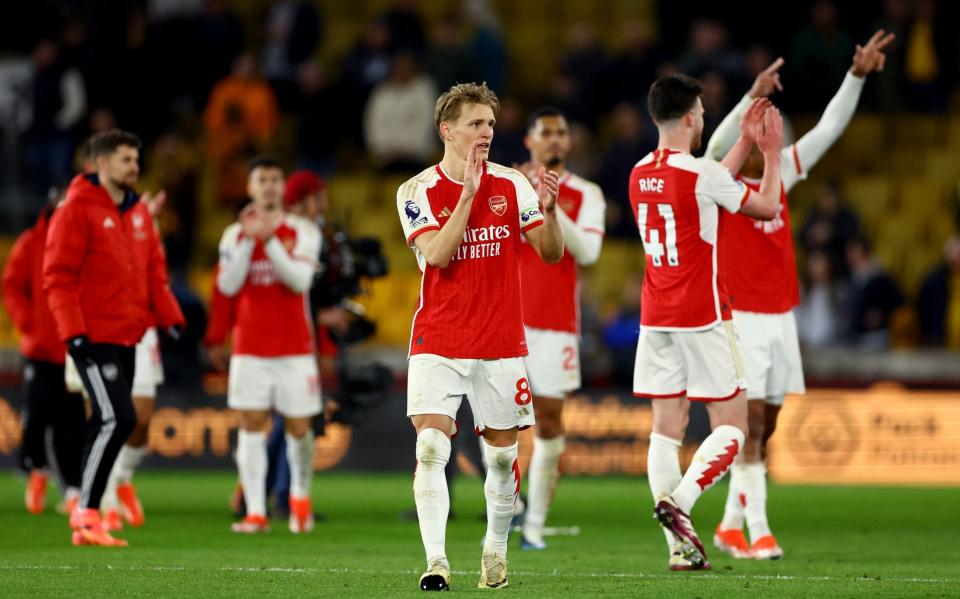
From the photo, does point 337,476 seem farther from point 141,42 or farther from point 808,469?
point 141,42

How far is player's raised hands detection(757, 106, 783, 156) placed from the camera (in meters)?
9.17

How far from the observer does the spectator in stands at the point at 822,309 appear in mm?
17734

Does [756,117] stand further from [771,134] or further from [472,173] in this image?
[472,173]

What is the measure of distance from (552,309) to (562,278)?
0.23 metres

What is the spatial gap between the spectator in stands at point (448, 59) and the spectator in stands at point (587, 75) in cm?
126

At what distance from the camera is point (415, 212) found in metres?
7.86

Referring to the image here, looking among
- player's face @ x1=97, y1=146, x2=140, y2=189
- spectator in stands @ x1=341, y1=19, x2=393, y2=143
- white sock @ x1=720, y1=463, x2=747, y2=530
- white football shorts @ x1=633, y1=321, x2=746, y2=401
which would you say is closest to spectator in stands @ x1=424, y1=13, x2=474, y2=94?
spectator in stands @ x1=341, y1=19, x2=393, y2=143

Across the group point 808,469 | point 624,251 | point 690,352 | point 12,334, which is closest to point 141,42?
point 12,334

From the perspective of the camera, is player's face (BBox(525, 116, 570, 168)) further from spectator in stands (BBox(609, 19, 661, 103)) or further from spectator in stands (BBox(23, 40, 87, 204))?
spectator in stands (BBox(23, 40, 87, 204))

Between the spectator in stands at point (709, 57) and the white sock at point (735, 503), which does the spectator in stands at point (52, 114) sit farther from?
the white sock at point (735, 503)

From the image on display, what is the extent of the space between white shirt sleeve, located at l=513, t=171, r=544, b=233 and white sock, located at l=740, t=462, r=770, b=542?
9.71 ft

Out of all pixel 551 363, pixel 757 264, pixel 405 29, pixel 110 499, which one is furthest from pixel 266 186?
pixel 405 29

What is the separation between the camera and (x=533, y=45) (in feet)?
74.3

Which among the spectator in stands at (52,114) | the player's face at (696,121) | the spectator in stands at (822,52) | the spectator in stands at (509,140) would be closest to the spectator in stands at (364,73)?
the spectator in stands at (509,140)
